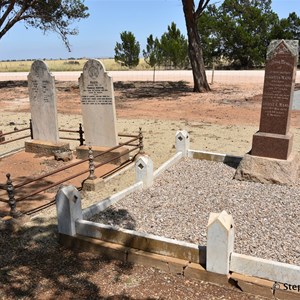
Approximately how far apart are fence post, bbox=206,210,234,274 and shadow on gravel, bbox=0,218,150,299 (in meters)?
1.04

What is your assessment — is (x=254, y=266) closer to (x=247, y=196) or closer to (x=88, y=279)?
(x=88, y=279)

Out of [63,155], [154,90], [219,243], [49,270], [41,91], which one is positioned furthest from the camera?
[154,90]

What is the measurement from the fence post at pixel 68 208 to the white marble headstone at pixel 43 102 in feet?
16.7

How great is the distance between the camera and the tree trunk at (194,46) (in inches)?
837

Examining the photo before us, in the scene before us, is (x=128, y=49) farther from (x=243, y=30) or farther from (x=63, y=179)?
(x=63, y=179)

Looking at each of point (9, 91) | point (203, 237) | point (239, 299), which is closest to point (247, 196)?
point (203, 237)

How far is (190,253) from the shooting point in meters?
4.18

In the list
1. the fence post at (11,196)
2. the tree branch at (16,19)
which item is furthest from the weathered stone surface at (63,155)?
the tree branch at (16,19)

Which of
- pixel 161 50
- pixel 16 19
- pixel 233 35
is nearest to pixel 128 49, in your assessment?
pixel 161 50

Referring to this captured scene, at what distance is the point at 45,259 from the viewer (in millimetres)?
4594

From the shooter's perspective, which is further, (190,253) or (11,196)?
(11,196)

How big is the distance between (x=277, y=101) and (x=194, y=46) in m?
16.3

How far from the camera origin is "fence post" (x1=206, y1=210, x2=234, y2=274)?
12.7ft

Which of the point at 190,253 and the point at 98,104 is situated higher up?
the point at 98,104
